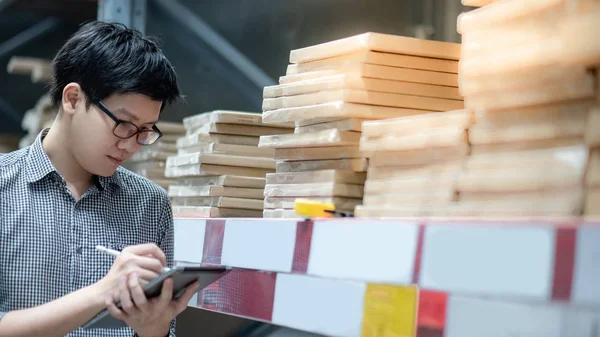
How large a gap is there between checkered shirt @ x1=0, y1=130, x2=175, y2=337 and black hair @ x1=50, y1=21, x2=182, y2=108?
0.19 meters

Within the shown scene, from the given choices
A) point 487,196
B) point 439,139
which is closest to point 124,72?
point 439,139

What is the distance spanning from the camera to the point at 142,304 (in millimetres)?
1636

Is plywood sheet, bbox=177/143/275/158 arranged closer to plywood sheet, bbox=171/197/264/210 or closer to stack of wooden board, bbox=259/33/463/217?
plywood sheet, bbox=171/197/264/210

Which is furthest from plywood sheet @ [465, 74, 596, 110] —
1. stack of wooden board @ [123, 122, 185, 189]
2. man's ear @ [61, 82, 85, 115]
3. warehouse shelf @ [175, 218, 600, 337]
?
stack of wooden board @ [123, 122, 185, 189]

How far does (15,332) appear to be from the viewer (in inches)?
67.3

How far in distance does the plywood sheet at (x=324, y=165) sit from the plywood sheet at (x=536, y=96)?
40cm

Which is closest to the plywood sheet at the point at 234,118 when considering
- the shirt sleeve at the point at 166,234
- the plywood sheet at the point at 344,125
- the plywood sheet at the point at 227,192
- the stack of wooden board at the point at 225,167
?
the stack of wooden board at the point at 225,167

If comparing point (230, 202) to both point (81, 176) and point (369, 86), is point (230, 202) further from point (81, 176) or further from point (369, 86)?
point (369, 86)

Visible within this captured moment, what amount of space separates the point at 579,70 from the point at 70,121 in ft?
3.94

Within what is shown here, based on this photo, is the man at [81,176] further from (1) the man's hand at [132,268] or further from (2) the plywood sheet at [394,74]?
(2) the plywood sheet at [394,74]

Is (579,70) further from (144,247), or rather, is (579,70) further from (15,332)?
(15,332)

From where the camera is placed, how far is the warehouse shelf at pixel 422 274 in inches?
39.4

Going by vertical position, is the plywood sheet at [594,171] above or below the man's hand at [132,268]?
above

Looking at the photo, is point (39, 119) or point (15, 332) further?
point (39, 119)
